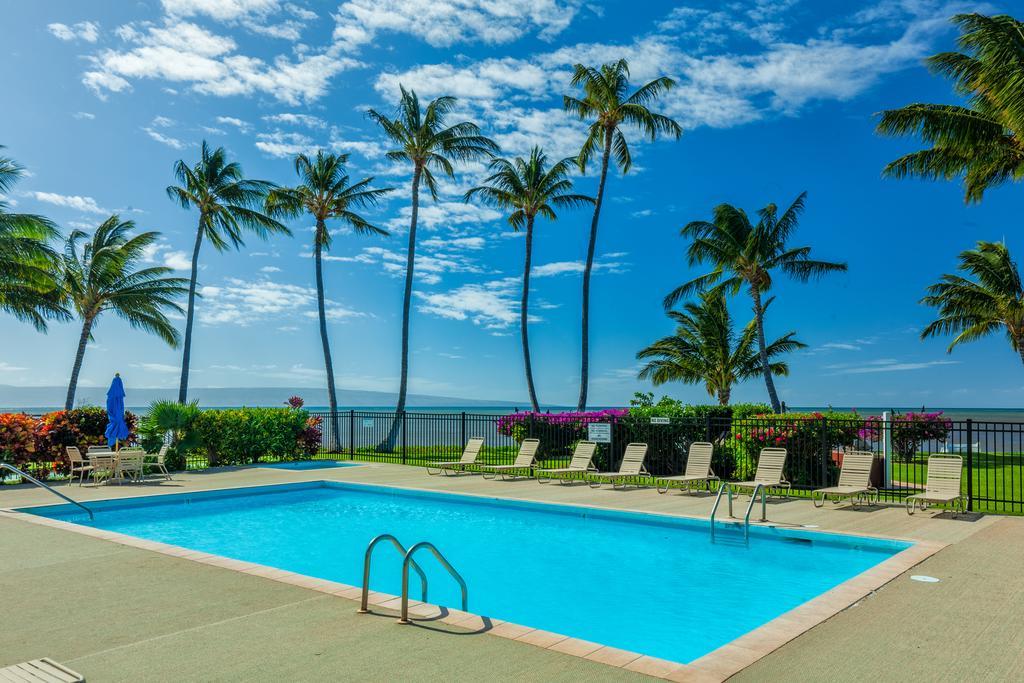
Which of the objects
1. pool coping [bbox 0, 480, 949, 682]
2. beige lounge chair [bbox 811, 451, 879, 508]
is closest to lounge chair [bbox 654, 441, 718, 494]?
beige lounge chair [bbox 811, 451, 879, 508]

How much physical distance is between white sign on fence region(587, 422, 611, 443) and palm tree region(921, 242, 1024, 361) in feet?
72.3

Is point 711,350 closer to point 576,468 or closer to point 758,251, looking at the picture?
point 758,251

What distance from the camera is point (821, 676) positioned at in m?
4.50

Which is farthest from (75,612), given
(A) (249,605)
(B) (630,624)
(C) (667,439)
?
(C) (667,439)

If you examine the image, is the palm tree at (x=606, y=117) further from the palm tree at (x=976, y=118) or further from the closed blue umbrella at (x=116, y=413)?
the closed blue umbrella at (x=116, y=413)

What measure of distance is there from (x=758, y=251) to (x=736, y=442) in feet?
55.6

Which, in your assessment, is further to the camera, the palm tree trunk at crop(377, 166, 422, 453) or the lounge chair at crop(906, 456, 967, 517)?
the palm tree trunk at crop(377, 166, 422, 453)

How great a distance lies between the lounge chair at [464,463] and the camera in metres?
18.3

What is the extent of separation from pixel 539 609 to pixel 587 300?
76.9ft

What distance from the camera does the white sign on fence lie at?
670 inches

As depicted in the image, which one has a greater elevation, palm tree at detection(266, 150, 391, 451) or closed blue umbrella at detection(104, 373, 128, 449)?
palm tree at detection(266, 150, 391, 451)

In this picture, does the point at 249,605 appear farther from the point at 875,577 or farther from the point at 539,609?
the point at 875,577

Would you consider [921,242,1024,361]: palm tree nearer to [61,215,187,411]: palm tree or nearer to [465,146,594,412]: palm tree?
[465,146,594,412]: palm tree

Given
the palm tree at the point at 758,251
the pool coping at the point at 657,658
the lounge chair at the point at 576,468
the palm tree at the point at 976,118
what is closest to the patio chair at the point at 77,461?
the pool coping at the point at 657,658
